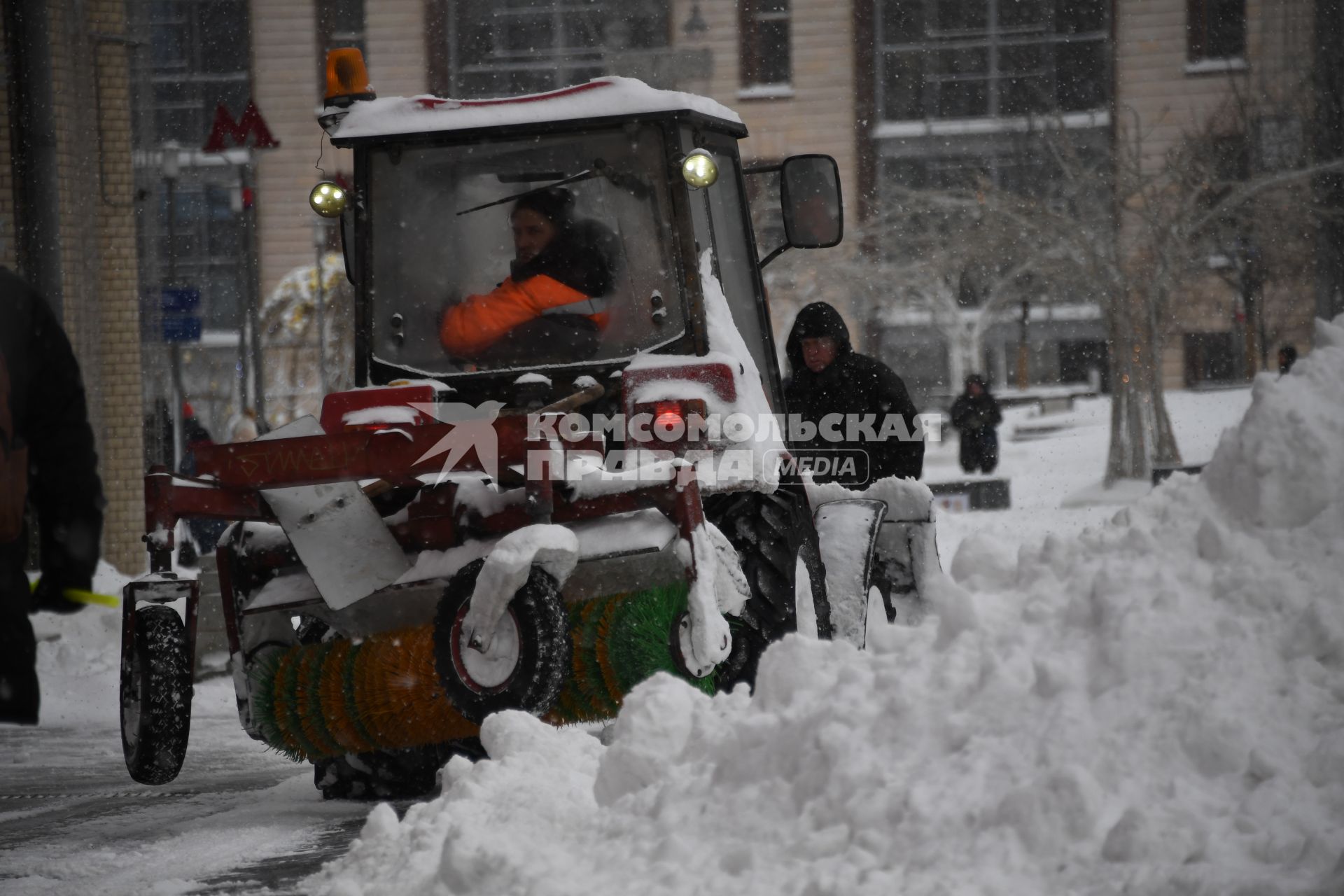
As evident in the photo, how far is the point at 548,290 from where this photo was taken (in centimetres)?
582

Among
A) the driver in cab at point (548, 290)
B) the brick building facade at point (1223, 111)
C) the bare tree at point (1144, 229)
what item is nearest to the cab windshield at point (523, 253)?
the driver in cab at point (548, 290)

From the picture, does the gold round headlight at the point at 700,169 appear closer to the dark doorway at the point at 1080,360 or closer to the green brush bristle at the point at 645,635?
the green brush bristle at the point at 645,635

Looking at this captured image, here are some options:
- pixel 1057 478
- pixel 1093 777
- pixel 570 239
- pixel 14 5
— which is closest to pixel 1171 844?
pixel 1093 777

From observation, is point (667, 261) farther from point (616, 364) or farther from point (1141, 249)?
point (1141, 249)

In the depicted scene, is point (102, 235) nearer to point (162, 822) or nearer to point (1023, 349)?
point (162, 822)

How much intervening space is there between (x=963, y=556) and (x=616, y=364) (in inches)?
78.2

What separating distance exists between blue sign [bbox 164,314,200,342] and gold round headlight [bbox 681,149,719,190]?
9.69m

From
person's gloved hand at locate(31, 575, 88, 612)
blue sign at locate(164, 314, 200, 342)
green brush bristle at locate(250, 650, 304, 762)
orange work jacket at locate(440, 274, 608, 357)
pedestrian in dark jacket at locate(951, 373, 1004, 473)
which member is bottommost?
pedestrian in dark jacket at locate(951, 373, 1004, 473)

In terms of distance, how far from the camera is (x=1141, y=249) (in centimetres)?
2316

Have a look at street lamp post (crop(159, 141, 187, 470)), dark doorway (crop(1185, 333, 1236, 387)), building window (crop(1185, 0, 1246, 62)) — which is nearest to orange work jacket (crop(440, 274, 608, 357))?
street lamp post (crop(159, 141, 187, 470))

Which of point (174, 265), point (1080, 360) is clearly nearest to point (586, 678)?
point (174, 265)

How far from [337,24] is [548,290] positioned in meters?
26.0

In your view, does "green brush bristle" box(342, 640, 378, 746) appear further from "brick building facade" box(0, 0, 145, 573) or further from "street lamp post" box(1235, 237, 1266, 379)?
"street lamp post" box(1235, 237, 1266, 379)

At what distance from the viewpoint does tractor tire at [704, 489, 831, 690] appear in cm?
530
